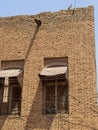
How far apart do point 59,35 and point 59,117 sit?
3.69 m

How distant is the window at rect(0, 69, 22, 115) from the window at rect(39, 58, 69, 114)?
108cm

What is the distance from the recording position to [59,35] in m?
16.8

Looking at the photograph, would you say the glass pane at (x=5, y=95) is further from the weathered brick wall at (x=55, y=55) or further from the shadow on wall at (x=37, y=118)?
the shadow on wall at (x=37, y=118)

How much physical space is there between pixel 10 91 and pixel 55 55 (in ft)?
7.98

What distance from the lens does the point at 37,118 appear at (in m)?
15.3

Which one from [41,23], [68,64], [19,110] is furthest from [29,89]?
[41,23]

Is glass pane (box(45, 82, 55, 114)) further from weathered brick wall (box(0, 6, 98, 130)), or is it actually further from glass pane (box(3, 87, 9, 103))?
glass pane (box(3, 87, 9, 103))

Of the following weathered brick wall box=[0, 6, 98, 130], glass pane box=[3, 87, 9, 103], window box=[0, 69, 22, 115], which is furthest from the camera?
glass pane box=[3, 87, 9, 103]

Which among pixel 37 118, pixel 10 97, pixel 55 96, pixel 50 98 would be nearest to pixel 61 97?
pixel 55 96

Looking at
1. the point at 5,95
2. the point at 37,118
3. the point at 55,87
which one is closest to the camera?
the point at 37,118

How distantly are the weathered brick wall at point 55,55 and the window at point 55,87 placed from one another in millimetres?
266

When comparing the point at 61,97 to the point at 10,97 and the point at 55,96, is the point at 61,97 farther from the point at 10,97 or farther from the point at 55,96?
the point at 10,97

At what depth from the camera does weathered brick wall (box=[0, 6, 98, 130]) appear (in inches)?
595

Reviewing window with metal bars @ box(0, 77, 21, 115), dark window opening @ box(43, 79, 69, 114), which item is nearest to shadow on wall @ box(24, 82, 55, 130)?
dark window opening @ box(43, 79, 69, 114)
